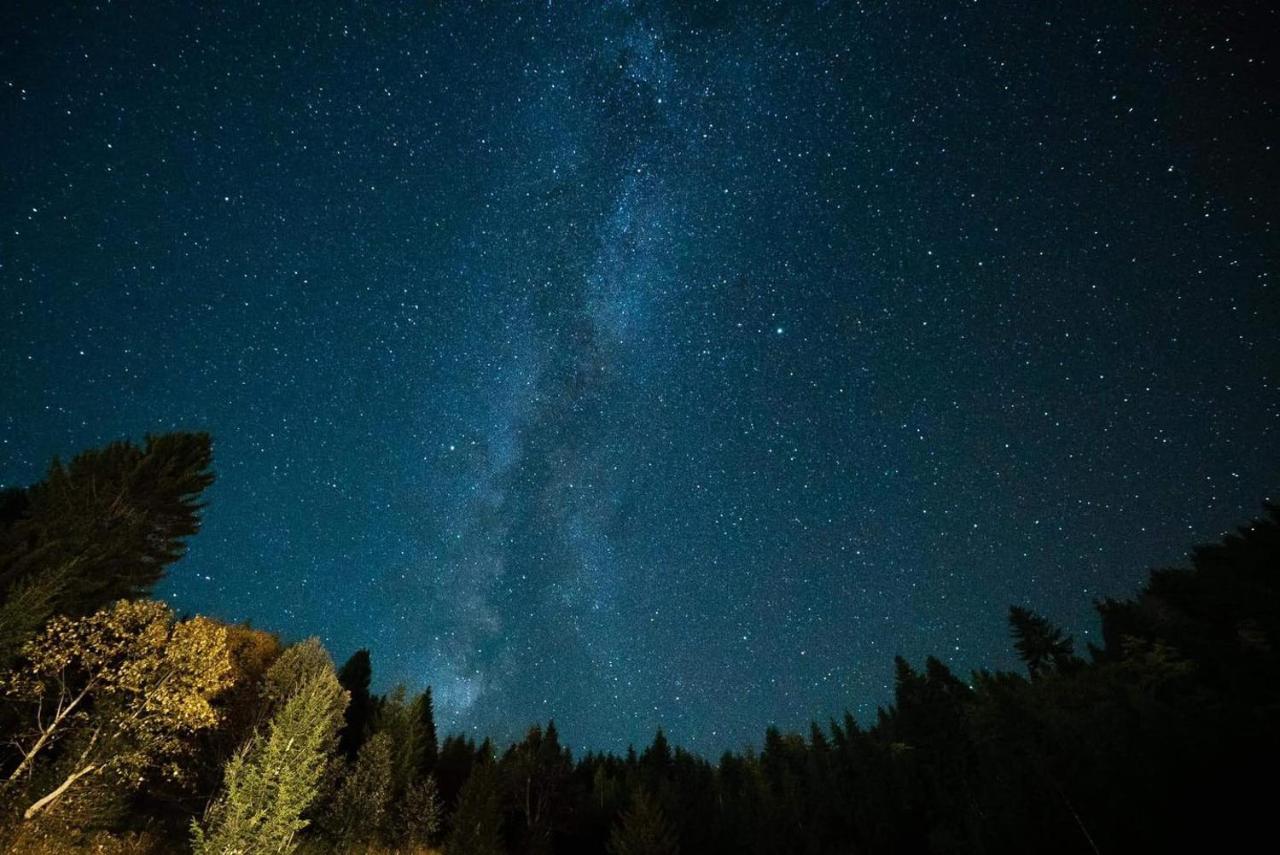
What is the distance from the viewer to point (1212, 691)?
34.7 metres

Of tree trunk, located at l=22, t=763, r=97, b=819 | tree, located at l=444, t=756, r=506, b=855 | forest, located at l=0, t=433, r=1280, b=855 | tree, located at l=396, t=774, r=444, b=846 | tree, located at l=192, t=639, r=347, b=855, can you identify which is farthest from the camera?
tree, located at l=396, t=774, r=444, b=846

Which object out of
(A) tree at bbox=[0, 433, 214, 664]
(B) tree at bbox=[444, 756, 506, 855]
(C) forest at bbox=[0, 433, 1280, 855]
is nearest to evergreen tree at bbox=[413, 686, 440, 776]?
(C) forest at bbox=[0, 433, 1280, 855]

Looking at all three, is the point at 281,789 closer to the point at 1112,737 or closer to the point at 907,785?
the point at 1112,737

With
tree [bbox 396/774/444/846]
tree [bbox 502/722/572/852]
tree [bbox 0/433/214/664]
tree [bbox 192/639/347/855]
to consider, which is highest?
tree [bbox 0/433/214/664]

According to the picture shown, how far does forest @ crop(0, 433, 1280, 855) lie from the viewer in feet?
66.4

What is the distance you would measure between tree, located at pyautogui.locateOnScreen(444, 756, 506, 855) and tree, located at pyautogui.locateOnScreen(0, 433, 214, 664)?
20501mm

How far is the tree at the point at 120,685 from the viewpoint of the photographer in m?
20.4

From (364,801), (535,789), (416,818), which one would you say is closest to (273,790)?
(364,801)

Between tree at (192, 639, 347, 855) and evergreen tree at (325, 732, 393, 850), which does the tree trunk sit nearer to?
tree at (192, 639, 347, 855)

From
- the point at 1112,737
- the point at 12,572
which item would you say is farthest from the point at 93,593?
the point at 1112,737

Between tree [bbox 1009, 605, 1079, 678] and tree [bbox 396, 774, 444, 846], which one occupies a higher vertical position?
tree [bbox 1009, 605, 1079, 678]

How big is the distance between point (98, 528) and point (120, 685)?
1006 centimetres

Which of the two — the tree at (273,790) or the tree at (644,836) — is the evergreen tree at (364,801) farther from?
the tree at (644,836)

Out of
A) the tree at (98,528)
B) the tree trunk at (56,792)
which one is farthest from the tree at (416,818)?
the tree at (98,528)
